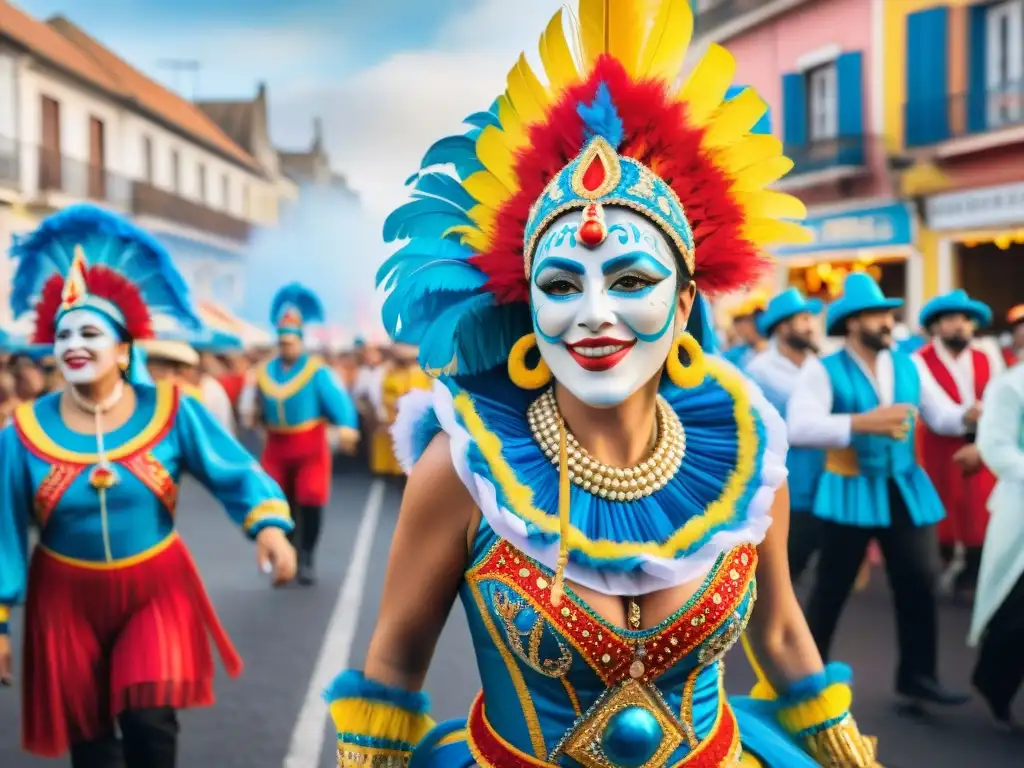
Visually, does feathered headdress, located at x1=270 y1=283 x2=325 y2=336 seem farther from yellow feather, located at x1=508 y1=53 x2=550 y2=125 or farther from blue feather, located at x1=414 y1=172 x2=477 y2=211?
yellow feather, located at x1=508 y1=53 x2=550 y2=125

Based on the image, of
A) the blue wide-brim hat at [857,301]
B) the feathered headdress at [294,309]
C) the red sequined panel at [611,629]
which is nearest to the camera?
the red sequined panel at [611,629]

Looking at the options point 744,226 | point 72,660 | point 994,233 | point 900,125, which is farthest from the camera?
point 900,125

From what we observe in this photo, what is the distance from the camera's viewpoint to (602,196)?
212 centimetres

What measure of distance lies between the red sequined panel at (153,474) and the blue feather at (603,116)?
93.1 inches

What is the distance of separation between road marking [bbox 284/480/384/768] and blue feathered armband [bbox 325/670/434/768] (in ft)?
0.32

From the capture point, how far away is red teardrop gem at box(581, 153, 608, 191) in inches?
83.8

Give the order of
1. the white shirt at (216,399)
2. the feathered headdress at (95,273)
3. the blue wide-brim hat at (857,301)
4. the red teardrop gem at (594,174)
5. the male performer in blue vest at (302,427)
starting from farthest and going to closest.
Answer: the white shirt at (216,399), the male performer in blue vest at (302,427), the blue wide-brim hat at (857,301), the feathered headdress at (95,273), the red teardrop gem at (594,174)

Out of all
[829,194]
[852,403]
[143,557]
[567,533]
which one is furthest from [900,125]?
[567,533]

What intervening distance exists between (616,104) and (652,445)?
66 cm

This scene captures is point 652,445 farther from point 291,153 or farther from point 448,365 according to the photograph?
point 291,153

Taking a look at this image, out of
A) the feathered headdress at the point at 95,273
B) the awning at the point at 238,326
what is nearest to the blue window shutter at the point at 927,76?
the feathered headdress at the point at 95,273

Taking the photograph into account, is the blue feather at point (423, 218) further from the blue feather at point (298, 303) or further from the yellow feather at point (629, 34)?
the blue feather at point (298, 303)

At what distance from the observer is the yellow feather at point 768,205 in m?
2.25

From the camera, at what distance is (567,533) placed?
2.06m
